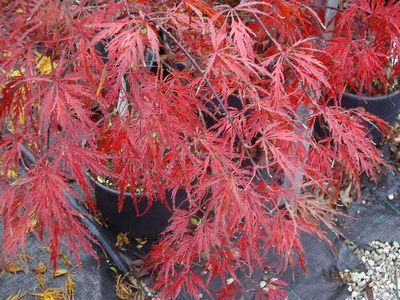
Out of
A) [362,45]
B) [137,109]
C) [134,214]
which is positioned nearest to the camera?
[137,109]

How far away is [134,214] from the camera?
5.43 ft

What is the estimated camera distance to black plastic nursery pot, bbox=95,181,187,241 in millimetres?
1606

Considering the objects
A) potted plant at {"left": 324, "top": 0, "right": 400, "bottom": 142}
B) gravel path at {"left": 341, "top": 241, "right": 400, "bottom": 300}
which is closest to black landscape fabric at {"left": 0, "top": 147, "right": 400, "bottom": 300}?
gravel path at {"left": 341, "top": 241, "right": 400, "bottom": 300}

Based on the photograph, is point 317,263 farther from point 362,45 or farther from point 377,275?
point 362,45

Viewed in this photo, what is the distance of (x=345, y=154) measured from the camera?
1.33 metres

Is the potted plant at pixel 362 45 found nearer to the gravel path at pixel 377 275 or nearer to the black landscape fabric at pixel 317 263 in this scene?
the black landscape fabric at pixel 317 263

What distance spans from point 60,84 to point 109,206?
0.89m

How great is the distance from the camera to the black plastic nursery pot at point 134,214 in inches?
63.2

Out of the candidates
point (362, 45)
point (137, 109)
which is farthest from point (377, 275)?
point (137, 109)

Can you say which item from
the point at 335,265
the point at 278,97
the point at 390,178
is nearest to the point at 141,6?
the point at 278,97

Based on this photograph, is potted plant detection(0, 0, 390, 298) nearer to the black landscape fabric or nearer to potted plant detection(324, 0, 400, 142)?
potted plant detection(324, 0, 400, 142)

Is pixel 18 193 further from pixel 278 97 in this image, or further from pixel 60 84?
pixel 278 97

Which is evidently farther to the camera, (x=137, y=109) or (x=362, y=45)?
(x=362, y=45)

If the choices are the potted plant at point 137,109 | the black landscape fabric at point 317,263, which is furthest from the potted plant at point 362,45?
the black landscape fabric at point 317,263
